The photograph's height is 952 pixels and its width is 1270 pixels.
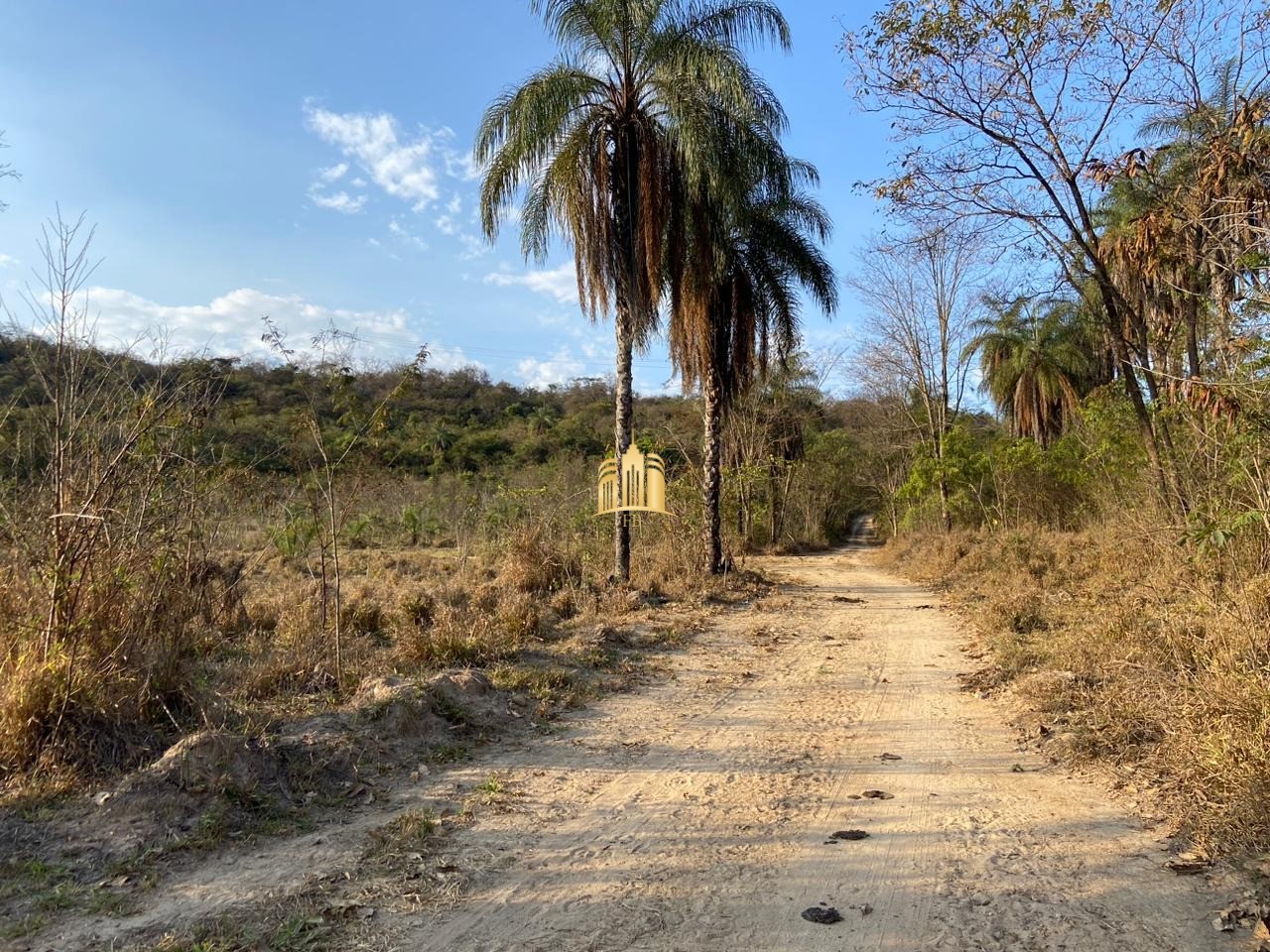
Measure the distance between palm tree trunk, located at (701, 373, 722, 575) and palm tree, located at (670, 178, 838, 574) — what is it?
2 centimetres

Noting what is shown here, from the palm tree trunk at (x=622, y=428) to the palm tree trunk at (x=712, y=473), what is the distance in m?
2.22

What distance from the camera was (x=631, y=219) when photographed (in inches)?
486

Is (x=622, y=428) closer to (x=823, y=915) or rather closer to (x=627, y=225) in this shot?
(x=627, y=225)

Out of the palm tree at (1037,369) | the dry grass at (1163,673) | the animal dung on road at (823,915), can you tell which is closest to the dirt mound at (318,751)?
the animal dung on road at (823,915)

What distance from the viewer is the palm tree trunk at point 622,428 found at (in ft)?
42.8

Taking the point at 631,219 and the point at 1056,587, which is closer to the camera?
the point at 1056,587

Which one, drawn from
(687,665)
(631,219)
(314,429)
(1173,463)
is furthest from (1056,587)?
(314,429)

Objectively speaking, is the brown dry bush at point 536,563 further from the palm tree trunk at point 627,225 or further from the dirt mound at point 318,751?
the dirt mound at point 318,751

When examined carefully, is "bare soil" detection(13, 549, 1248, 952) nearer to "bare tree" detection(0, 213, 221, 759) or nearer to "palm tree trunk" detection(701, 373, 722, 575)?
"bare tree" detection(0, 213, 221, 759)

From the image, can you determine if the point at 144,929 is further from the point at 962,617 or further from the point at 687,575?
the point at 687,575

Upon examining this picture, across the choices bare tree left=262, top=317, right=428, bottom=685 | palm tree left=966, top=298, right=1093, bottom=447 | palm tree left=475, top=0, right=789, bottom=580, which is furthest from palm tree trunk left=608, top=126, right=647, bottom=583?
palm tree left=966, top=298, right=1093, bottom=447

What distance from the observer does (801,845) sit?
12.4 feet

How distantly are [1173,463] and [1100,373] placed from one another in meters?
22.2

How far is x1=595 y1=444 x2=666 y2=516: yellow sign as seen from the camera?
526 inches
